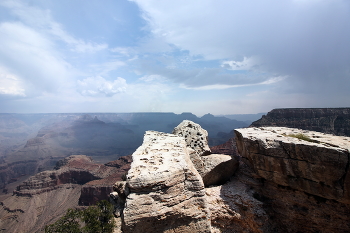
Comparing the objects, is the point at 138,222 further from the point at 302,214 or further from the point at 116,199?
the point at 302,214

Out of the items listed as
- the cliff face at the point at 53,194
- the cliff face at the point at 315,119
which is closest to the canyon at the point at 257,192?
the cliff face at the point at 315,119

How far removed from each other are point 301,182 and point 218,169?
17.6 feet

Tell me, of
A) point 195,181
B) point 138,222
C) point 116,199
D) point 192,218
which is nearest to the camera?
point 138,222

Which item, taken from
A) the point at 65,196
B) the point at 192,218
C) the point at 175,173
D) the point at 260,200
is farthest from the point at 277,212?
the point at 65,196

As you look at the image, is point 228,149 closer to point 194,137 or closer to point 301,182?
point 194,137

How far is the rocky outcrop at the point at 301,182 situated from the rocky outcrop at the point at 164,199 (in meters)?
5.06

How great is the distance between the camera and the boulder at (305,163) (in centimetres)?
823

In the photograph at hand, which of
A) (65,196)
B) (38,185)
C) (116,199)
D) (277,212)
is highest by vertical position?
(277,212)

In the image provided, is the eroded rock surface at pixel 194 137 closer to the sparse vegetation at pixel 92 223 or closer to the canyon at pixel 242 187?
the canyon at pixel 242 187

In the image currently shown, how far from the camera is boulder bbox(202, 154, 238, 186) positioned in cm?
1288

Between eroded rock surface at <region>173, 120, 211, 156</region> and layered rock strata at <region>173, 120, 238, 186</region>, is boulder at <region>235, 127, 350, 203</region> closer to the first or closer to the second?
layered rock strata at <region>173, 120, 238, 186</region>

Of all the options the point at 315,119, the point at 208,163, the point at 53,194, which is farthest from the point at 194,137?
the point at 53,194

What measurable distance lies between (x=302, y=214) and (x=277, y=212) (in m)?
1.37

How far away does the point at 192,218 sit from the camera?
802cm
